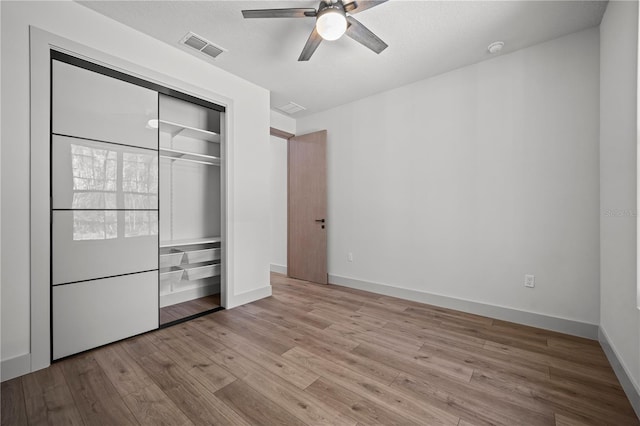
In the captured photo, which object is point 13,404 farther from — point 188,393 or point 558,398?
point 558,398

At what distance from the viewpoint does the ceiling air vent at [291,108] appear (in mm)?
4176

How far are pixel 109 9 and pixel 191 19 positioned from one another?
0.61 metres

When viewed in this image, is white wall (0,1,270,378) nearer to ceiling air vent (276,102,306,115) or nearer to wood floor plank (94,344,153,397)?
wood floor plank (94,344,153,397)

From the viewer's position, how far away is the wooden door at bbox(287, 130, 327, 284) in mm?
4320

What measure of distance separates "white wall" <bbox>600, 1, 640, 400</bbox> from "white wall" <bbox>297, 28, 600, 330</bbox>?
0.18m

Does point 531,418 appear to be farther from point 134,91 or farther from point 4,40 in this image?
point 4,40

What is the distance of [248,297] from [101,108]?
2420mm

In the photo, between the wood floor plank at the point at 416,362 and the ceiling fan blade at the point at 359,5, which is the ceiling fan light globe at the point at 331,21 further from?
the wood floor plank at the point at 416,362

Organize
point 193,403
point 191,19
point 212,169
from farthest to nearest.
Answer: point 212,169 < point 191,19 < point 193,403

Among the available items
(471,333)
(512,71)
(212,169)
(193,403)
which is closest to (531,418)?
(471,333)

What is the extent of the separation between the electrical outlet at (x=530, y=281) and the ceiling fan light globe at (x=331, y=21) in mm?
2828

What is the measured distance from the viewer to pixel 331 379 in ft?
6.03

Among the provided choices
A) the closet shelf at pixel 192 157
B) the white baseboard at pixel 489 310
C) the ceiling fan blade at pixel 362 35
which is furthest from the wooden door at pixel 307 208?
the ceiling fan blade at pixel 362 35

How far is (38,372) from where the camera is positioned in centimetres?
190
